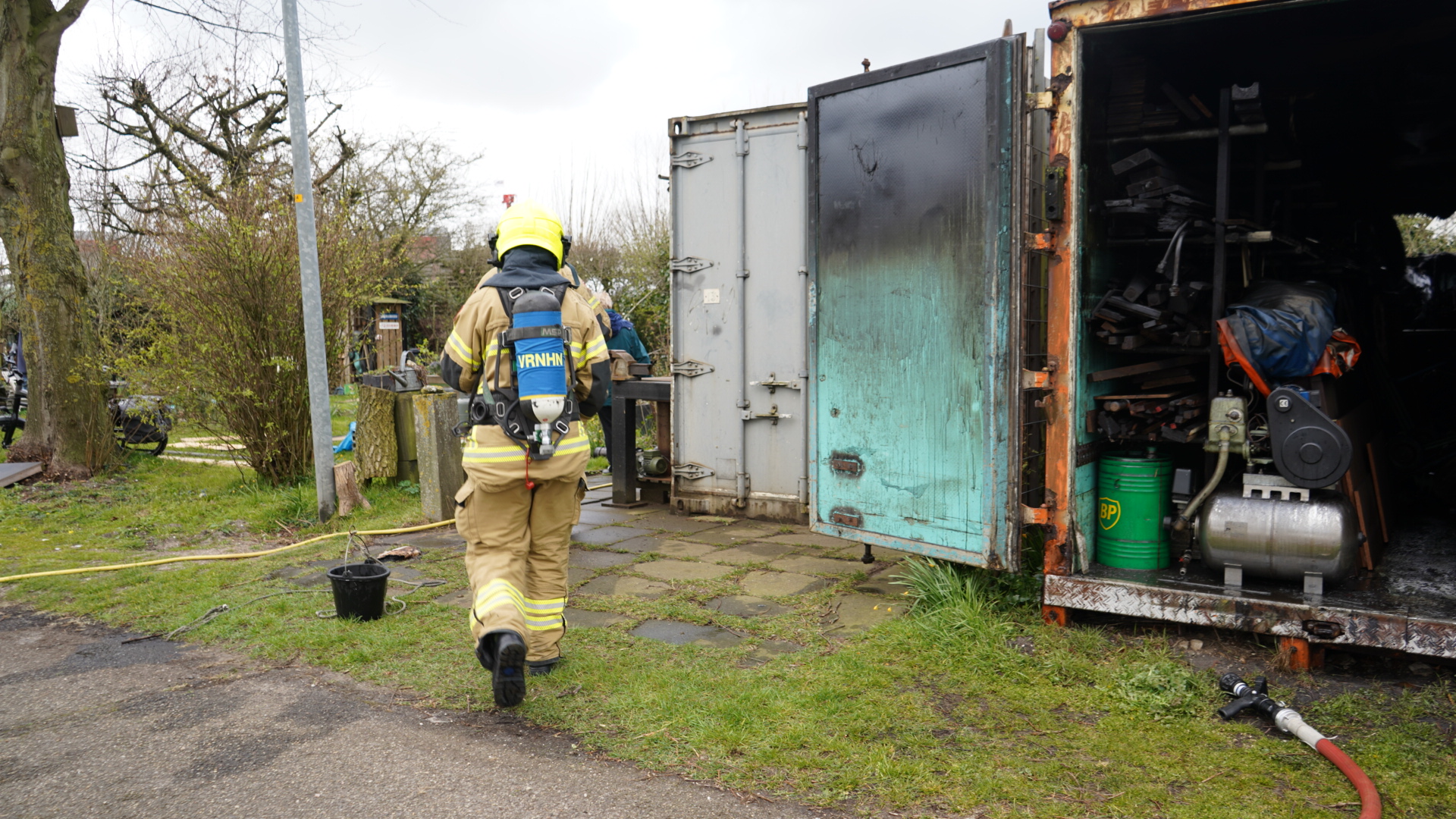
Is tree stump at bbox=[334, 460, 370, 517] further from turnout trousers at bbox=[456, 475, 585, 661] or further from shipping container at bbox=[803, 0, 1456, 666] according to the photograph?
shipping container at bbox=[803, 0, 1456, 666]

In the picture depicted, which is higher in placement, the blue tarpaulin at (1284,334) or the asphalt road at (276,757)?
the blue tarpaulin at (1284,334)

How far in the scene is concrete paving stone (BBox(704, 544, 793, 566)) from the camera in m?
5.76

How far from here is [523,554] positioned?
3867 mm

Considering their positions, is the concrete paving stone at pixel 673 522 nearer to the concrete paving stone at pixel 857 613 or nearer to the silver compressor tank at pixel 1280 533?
the concrete paving stone at pixel 857 613

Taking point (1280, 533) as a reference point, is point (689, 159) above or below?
above

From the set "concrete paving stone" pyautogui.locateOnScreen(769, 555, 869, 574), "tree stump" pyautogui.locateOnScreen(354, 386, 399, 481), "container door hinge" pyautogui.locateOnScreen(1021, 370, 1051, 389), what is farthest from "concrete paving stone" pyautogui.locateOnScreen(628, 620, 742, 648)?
"tree stump" pyautogui.locateOnScreen(354, 386, 399, 481)

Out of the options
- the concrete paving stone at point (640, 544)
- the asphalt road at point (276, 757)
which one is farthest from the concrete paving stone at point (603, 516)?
the asphalt road at point (276, 757)

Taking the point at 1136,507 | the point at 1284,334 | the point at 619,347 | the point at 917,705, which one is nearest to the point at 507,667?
the point at 917,705

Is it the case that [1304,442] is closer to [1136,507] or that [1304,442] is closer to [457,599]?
[1136,507]

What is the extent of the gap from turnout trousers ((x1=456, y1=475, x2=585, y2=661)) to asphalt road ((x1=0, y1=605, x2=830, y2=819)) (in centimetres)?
42

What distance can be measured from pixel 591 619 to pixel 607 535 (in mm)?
1905

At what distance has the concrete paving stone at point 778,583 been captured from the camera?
5047 millimetres

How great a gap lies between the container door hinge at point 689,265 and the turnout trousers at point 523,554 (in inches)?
129

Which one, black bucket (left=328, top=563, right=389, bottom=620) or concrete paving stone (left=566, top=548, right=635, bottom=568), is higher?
black bucket (left=328, top=563, right=389, bottom=620)
